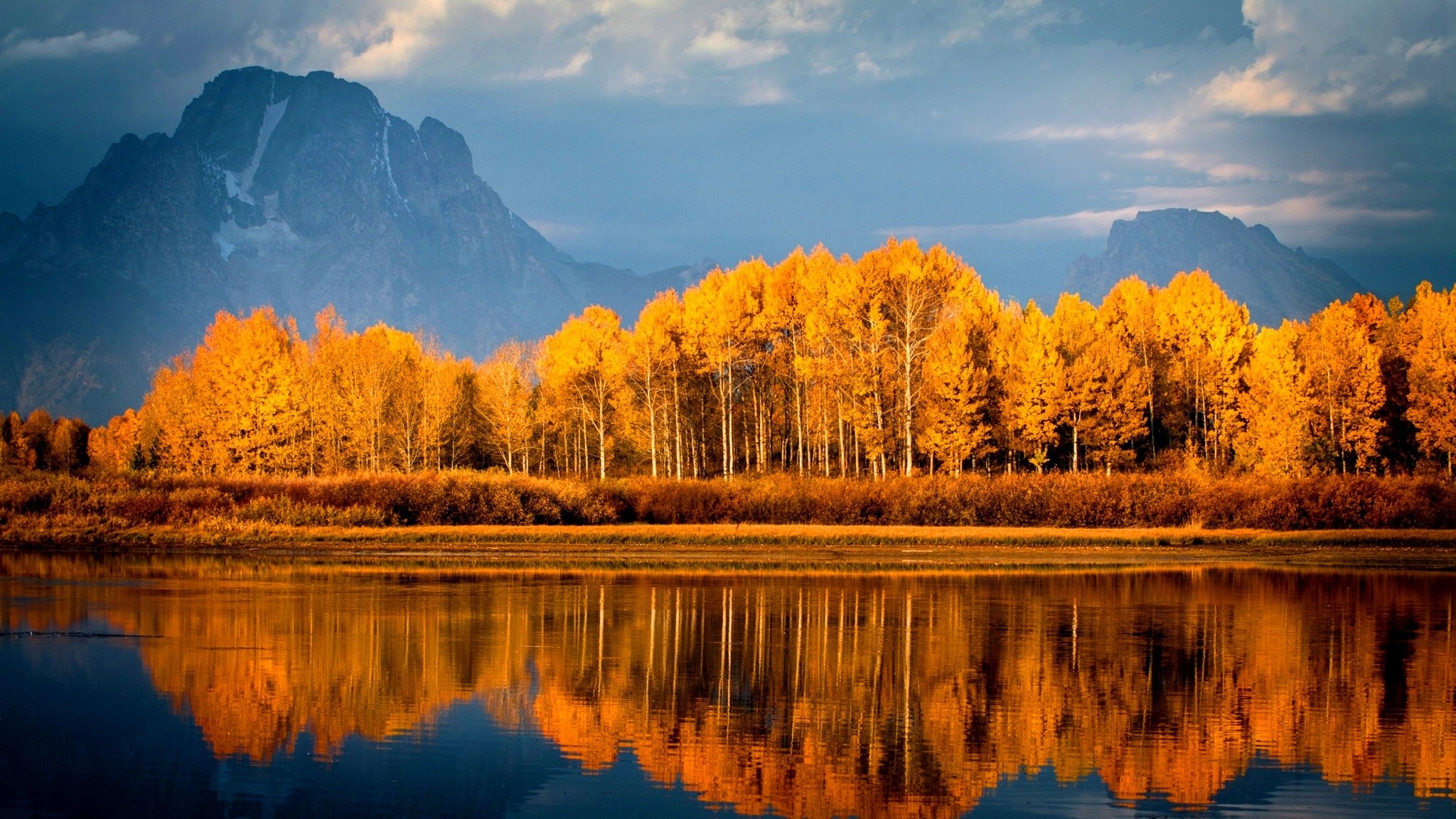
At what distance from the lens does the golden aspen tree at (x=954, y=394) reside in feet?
218

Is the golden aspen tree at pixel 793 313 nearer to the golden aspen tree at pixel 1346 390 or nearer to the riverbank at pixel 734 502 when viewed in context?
the riverbank at pixel 734 502

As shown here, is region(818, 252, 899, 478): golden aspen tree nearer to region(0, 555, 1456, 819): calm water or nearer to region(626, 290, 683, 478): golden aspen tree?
region(626, 290, 683, 478): golden aspen tree

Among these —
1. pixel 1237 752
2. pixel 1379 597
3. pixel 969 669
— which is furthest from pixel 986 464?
pixel 1237 752

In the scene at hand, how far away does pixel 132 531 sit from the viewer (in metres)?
45.4

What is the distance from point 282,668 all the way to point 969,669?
37.3 ft

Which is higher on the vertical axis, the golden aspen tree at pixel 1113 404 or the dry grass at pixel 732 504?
the golden aspen tree at pixel 1113 404

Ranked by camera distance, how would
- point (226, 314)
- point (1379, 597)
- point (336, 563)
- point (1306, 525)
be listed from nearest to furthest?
point (1379, 597), point (336, 563), point (1306, 525), point (226, 314)

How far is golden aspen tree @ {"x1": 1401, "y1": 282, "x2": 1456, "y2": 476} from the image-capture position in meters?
68.3

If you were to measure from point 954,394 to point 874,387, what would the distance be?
4849 millimetres

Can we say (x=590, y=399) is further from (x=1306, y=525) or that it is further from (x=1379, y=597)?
(x=1379, y=597)

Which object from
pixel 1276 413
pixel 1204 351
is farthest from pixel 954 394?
pixel 1204 351

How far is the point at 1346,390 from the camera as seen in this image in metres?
72.2

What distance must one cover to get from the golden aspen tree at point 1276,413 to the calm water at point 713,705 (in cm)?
3776

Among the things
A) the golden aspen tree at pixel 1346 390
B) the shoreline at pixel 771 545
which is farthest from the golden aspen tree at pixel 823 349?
the golden aspen tree at pixel 1346 390
